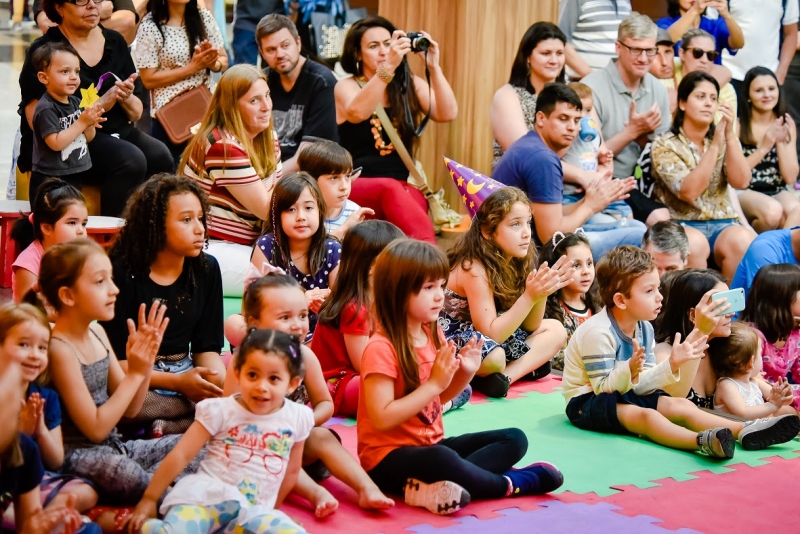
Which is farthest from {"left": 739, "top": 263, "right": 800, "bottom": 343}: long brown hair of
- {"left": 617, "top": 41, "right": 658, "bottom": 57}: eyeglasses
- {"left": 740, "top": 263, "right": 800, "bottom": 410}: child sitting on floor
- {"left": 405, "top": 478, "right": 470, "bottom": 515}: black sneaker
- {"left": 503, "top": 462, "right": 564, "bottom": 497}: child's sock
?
{"left": 405, "top": 478, "right": 470, "bottom": 515}: black sneaker

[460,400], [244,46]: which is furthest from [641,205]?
[244,46]

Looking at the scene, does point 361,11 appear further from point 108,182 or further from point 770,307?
point 770,307

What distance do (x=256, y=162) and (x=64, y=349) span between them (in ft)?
6.84

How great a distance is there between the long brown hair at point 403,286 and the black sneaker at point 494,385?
1259 millimetres

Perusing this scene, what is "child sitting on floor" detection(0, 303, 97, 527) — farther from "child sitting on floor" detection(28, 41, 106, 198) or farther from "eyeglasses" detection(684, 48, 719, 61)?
"eyeglasses" detection(684, 48, 719, 61)

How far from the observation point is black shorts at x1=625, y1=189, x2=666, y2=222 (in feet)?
19.7

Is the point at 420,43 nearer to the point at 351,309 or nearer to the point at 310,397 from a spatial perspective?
the point at 351,309

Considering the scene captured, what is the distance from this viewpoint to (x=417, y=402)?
3.03m

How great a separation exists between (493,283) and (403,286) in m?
1.29

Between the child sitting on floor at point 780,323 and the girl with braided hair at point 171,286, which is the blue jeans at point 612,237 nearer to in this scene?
the child sitting on floor at point 780,323

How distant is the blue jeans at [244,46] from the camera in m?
6.74

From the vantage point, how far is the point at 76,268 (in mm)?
2879

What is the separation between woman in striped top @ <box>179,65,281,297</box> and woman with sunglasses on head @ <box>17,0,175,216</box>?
1.18 feet

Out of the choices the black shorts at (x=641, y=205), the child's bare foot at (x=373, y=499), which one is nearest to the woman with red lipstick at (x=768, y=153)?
the black shorts at (x=641, y=205)
